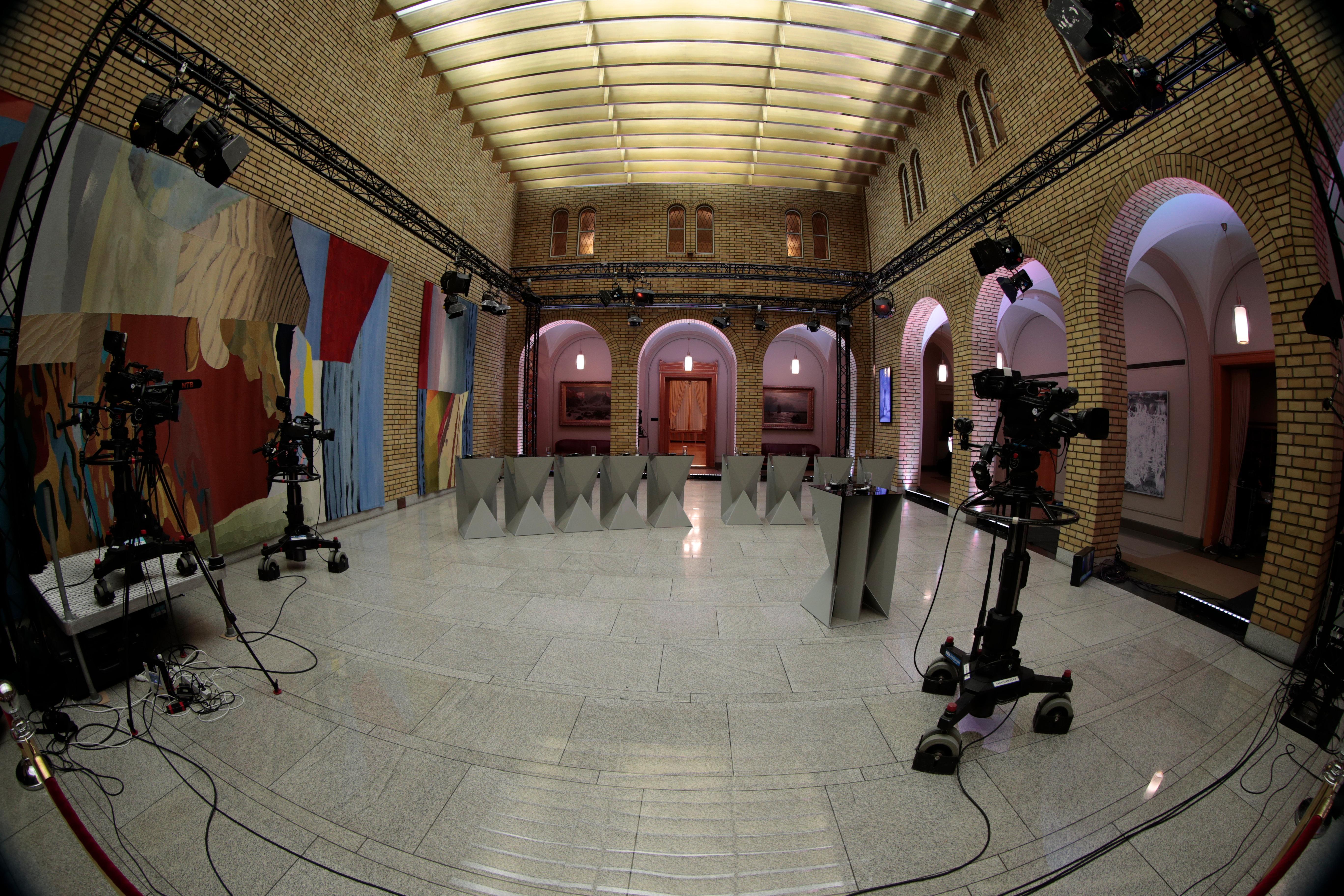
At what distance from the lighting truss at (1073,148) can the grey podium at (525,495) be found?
727 cm

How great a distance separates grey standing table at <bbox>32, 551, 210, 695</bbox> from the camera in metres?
2.56

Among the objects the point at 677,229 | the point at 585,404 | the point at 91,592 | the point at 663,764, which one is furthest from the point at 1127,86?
the point at 585,404

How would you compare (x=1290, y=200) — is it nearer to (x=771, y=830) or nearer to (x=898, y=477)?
(x=771, y=830)

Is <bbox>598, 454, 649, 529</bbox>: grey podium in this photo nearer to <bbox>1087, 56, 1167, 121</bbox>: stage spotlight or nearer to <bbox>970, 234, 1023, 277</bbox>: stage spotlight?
<bbox>970, 234, 1023, 277</bbox>: stage spotlight

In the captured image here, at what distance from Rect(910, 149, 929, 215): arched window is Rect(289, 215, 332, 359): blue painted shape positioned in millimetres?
10475

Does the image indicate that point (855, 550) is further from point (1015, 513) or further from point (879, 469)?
point (879, 469)

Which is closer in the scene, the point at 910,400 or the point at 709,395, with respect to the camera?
the point at 910,400

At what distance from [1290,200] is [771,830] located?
227 inches

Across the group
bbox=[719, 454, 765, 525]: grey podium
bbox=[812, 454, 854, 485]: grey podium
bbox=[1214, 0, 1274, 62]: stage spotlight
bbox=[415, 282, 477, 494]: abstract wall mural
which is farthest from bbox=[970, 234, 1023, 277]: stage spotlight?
bbox=[415, 282, 477, 494]: abstract wall mural

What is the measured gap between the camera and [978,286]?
24.0 ft

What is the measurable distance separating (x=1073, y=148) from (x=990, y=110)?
110 inches

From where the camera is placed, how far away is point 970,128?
7566 millimetres

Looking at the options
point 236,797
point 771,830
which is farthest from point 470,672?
point 771,830

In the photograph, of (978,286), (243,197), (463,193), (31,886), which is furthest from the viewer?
(463,193)
